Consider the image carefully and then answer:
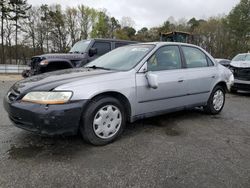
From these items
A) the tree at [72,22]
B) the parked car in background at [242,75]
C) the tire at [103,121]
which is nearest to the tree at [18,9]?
the tree at [72,22]

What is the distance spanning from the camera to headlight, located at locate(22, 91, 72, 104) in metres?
3.03

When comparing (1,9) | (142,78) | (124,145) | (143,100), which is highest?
(1,9)

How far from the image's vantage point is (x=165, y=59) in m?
4.30

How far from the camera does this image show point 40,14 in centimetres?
4534

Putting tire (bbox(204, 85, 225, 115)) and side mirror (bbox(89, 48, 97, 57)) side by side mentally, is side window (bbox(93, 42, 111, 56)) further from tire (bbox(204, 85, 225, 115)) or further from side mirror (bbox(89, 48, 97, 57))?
tire (bbox(204, 85, 225, 115))

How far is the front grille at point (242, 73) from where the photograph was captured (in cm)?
835

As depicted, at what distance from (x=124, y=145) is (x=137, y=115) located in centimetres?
57

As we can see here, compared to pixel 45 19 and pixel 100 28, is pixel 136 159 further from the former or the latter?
pixel 100 28

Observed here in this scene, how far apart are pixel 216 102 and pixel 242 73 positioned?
3.89m

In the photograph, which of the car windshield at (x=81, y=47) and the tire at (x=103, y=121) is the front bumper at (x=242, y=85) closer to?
the car windshield at (x=81, y=47)

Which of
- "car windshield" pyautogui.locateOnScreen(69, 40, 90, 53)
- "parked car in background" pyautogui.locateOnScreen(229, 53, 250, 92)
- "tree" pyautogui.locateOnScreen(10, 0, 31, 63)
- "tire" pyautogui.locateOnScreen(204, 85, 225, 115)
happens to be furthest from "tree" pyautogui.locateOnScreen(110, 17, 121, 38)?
"tire" pyautogui.locateOnScreen(204, 85, 225, 115)

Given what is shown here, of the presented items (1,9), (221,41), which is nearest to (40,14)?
(1,9)

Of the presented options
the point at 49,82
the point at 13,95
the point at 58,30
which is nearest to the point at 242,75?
the point at 49,82

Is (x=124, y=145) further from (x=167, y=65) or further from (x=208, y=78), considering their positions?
(x=208, y=78)
